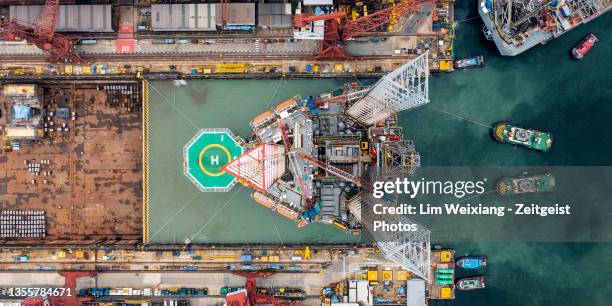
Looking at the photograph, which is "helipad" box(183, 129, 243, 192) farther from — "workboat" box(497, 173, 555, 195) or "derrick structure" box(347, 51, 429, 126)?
"workboat" box(497, 173, 555, 195)

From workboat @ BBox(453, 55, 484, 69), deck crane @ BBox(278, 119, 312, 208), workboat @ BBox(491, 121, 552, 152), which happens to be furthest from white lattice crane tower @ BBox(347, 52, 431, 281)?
workboat @ BBox(491, 121, 552, 152)

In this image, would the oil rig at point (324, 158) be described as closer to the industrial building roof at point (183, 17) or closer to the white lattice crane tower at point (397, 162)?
the white lattice crane tower at point (397, 162)

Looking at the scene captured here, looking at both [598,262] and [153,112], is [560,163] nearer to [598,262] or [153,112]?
[598,262]

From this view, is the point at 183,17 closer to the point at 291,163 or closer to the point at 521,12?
the point at 291,163

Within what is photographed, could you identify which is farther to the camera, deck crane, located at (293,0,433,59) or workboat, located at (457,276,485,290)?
workboat, located at (457,276,485,290)

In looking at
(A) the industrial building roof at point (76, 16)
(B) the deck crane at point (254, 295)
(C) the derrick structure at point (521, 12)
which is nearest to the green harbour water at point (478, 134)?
(C) the derrick structure at point (521, 12)
